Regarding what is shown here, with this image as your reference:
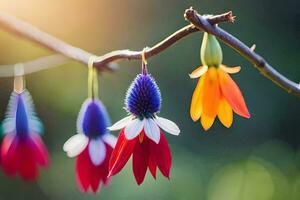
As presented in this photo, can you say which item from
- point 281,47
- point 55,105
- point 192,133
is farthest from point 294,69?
point 55,105

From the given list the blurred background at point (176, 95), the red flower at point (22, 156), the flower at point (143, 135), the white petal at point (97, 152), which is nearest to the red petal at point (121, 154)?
the flower at point (143, 135)

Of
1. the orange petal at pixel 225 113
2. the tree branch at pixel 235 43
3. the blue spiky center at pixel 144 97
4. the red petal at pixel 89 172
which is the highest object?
the tree branch at pixel 235 43

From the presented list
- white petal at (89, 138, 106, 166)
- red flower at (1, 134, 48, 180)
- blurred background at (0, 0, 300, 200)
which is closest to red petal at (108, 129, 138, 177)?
white petal at (89, 138, 106, 166)

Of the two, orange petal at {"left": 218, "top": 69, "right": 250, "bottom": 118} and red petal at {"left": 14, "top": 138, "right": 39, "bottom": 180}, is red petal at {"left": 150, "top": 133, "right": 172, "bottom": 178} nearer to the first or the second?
orange petal at {"left": 218, "top": 69, "right": 250, "bottom": 118}

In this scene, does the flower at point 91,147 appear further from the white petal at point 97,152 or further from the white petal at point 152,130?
the white petal at point 152,130

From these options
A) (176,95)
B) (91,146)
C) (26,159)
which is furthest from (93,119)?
(176,95)

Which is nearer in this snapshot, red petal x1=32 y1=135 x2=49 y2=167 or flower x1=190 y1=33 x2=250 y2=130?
flower x1=190 y1=33 x2=250 y2=130

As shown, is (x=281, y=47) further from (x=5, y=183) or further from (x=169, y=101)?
(x=5, y=183)

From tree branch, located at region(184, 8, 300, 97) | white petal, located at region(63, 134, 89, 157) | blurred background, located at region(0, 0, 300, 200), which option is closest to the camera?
tree branch, located at region(184, 8, 300, 97)
